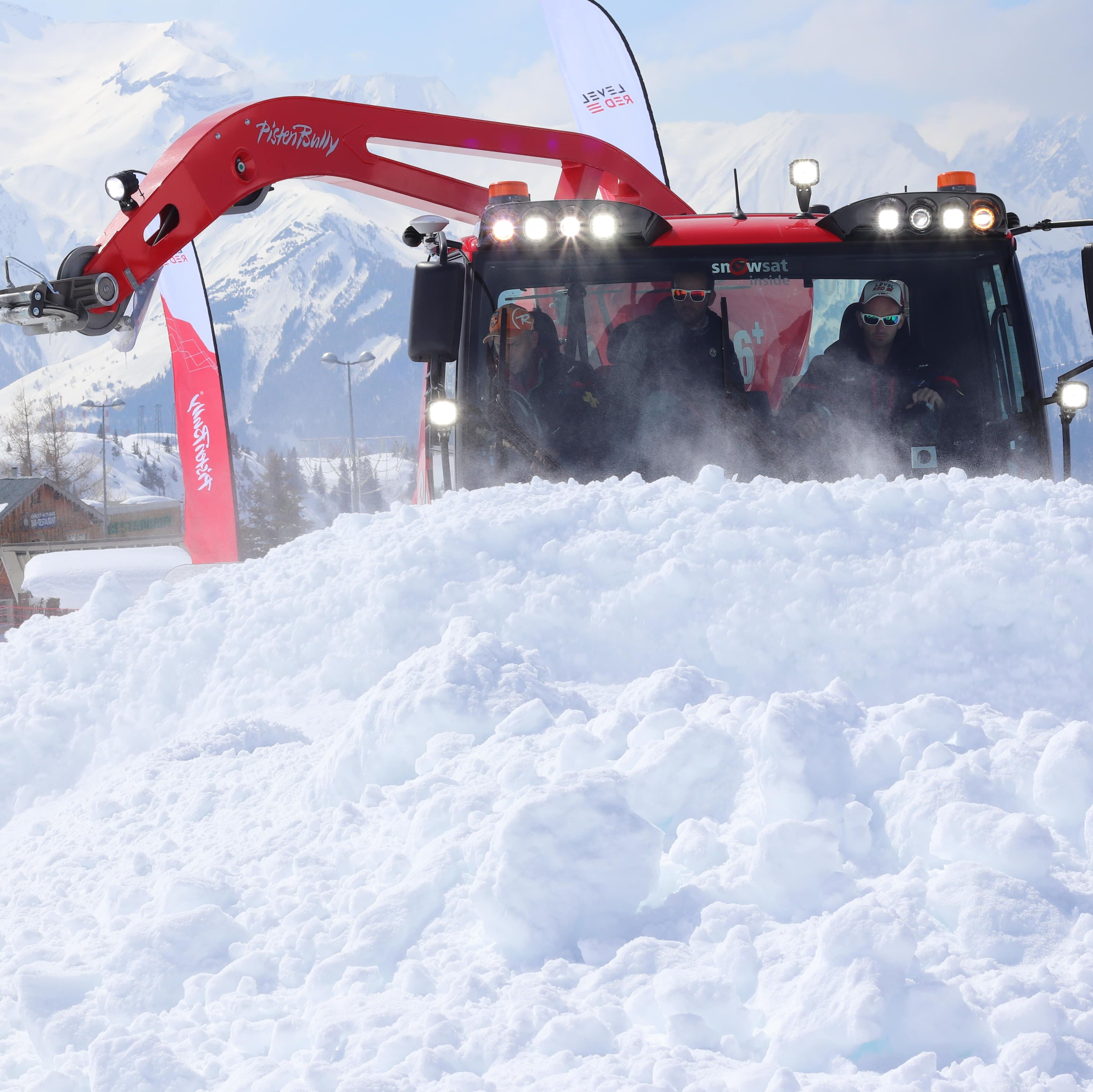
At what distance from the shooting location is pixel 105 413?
140ft

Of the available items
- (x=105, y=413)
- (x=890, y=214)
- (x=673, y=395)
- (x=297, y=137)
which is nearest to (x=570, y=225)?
(x=673, y=395)

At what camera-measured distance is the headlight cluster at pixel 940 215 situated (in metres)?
5.18

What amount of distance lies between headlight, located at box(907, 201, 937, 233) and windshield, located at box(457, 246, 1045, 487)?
5.7 inches

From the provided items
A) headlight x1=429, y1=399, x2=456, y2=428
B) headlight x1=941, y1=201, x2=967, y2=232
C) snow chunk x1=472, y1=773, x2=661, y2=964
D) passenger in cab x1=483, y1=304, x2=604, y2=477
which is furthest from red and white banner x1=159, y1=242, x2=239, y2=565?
snow chunk x1=472, y1=773, x2=661, y2=964

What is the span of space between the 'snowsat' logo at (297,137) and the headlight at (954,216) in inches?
141

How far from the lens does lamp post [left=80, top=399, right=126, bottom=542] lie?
37.3 metres

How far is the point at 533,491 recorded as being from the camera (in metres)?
4.59

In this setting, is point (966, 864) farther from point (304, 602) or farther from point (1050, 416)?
point (1050, 416)

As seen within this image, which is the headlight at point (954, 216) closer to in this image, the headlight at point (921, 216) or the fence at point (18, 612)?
the headlight at point (921, 216)

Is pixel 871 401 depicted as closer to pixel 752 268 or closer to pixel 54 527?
pixel 752 268

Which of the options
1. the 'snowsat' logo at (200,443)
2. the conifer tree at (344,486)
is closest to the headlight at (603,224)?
the 'snowsat' logo at (200,443)

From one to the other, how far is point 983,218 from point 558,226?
2.05 metres

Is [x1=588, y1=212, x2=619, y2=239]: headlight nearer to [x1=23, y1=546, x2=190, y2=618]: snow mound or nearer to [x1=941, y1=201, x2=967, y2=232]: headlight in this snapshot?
[x1=941, y1=201, x2=967, y2=232]: headlight

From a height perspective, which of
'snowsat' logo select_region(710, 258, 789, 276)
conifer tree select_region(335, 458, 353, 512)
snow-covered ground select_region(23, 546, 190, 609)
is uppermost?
conifer tree select_region(335, 458, 353, 512)
